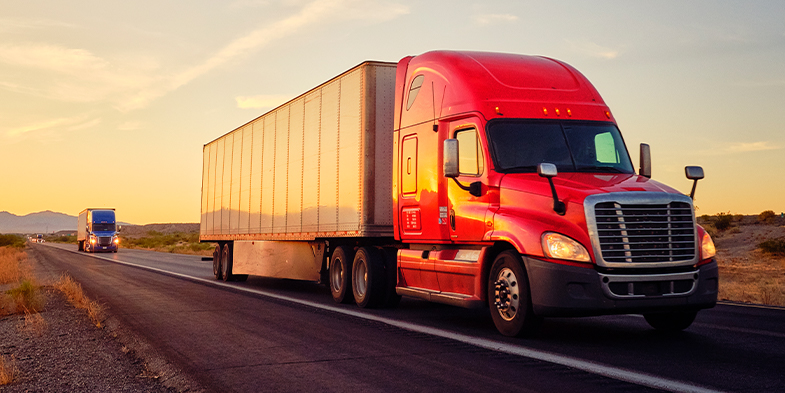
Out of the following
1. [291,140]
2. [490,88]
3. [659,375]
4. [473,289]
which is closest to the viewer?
[659,375]

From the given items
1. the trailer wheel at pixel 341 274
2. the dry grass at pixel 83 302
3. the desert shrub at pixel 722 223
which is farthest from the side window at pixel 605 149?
the desert shrub at pixel 722 223

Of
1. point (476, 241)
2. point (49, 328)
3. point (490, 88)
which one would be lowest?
point (49, 328)

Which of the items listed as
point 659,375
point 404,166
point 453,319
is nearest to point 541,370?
point 659,375

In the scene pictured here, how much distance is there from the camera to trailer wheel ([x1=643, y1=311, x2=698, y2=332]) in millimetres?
9008

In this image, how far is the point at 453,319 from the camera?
10922mm

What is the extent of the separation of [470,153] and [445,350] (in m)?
3.01

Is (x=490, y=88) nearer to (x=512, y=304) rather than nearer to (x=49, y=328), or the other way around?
(x=512, y=304)

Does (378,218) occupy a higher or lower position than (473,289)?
higher

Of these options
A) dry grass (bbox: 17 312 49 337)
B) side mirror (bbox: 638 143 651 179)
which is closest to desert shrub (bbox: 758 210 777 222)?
side mirror (bbox: 638 143 651 179)

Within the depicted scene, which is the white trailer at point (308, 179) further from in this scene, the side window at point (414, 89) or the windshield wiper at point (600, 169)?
the windshield wiper at point (600, 169)

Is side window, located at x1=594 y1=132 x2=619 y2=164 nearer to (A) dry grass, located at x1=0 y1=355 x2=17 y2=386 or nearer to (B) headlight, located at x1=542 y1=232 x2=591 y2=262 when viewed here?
(B) headlight, located at x1=542 y1=232 x2=591 y2=262

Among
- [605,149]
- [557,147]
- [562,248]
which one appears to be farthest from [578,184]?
[605,149]

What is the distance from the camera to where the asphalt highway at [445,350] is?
6023mm

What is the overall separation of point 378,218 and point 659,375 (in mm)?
6833
